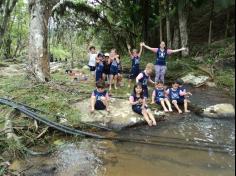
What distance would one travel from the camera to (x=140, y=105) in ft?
30.4

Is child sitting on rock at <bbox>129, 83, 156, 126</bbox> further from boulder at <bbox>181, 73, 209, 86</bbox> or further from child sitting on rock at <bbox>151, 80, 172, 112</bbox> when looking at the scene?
boulder at <bbox>181, 73, 209, 86</bbox>

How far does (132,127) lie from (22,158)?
2.93 m

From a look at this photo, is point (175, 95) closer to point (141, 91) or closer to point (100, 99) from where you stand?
point (141, 91)

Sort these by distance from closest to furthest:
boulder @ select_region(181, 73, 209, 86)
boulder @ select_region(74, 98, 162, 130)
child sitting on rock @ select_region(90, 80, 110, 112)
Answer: boulder @ select_region(74, 98, 162, 130) < child sitting on rock @ select_region(90, 80, 110, 112) < boulder @ select_region(181, 73, 209, 86)

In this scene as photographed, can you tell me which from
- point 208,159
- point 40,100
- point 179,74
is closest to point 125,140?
point 208,159

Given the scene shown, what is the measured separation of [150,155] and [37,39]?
6082 mm

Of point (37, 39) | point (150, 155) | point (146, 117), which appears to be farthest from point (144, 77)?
point (37, 39)

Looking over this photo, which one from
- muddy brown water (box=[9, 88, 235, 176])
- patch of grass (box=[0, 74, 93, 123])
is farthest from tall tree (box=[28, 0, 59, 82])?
muddy brown water (box=[9, 88, 235, 176])

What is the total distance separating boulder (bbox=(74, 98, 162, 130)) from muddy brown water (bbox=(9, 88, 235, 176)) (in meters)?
0.26

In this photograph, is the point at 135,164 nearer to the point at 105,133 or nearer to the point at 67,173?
the point at 67,173

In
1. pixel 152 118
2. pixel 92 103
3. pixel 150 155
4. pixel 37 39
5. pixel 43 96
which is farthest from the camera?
pixel 37 39

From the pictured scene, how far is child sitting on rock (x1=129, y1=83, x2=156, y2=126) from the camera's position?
9.02 meters

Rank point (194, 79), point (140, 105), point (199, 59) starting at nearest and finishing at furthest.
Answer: point (140, 105) → point (194, 79) → point (199, 59)

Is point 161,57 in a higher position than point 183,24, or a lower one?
lower
